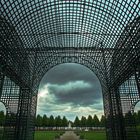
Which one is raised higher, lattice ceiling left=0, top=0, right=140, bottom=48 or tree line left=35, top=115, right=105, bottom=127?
lattice ceiling left=0, top=0, right=140, bottom=48

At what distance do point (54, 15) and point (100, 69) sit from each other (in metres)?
15.5

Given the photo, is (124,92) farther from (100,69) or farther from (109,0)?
(109,0)

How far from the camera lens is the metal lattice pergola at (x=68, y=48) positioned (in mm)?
21328

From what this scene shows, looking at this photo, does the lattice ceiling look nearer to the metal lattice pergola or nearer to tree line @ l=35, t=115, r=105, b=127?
the metal lattice pergola

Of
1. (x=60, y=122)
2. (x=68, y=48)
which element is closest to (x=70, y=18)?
(x=68, y=48)

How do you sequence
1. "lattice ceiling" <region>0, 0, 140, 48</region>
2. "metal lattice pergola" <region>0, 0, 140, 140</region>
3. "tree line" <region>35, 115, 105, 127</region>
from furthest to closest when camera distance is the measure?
"tree line" <region>35, 115, 105, 127</region>, "metal lattice pergola" <region>0, 0, 140, 140</region>, "lattice ceiling" <region>0, 0, 140, 48</region>

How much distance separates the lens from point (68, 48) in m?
34.4

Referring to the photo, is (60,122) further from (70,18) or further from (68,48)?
(70,18)

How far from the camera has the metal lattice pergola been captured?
840 inches

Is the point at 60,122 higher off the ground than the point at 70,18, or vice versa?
the point at 70,18

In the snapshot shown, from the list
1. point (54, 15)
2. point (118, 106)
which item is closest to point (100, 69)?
point (118, 106)

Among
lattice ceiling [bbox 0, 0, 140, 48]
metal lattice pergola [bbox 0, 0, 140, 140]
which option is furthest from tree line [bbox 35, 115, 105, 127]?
lattice ceiling [bbox 0, 0, 140, 48]

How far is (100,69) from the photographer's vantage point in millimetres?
35750

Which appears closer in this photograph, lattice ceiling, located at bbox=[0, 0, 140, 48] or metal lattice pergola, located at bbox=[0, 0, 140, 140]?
lattice ceiling, located at bbox=[0, 0, 140, 48]
